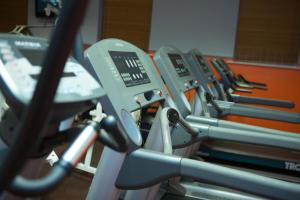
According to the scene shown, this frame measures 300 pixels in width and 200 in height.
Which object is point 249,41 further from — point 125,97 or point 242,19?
point 125,97

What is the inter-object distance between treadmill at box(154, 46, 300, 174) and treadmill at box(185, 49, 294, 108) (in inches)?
8.8

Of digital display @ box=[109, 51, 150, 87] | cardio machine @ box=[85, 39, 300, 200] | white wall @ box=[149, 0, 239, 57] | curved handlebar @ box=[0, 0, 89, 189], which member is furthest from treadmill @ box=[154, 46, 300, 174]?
white wall @ box=[149, 0, 239, 57]

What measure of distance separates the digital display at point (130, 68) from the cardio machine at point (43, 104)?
0.56 m

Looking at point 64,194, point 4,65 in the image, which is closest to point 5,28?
point 64,194

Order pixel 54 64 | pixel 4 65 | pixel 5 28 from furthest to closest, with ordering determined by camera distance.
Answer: pixel 5 28 < pixel 4 65 < pixel 54 64

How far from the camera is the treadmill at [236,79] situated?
439 cm

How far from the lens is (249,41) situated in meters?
5.29

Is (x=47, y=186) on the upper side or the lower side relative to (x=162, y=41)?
upper

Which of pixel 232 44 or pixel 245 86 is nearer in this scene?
pixel 245 86

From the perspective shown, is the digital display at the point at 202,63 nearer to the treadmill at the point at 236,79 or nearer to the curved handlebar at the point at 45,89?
the treadmill at the point at 236,79

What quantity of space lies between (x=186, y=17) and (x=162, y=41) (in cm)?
52

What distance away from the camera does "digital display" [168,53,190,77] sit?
2.39m

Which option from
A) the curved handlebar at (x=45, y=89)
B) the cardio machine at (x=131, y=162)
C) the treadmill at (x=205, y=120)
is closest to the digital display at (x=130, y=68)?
the cardio machine at (x=131, y=162)

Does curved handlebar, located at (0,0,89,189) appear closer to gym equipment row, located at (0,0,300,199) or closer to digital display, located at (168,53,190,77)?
gym equipment row, located at (0,0,300,199)
